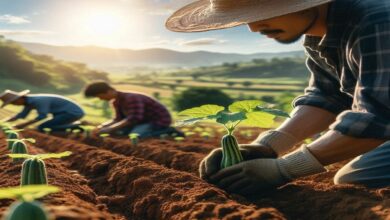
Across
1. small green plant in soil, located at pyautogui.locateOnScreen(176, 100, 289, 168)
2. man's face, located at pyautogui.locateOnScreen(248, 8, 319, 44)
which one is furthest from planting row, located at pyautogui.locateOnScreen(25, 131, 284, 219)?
man's face, located at pyautogui.locateOnScreen(248, 8, 319, 44)

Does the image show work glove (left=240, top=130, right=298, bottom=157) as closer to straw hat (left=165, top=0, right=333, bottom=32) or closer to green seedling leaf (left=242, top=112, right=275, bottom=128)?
green seedling leaf (left=242, top=112, right=275, bottom=128)

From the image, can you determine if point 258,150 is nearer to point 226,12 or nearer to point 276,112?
point 276,112

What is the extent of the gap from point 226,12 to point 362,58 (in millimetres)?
767

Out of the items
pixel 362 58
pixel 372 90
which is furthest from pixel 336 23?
pixel 372 90

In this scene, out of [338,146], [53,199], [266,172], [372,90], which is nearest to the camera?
[53,199]

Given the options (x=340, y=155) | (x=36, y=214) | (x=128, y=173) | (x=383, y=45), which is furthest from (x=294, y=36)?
(x=36, y=214)

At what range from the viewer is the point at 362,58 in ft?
9.14

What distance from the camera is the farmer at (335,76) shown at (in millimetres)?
2703

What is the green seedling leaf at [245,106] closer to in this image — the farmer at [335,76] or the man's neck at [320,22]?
the farmer at [335,76]

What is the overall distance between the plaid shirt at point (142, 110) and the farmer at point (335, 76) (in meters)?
4.60

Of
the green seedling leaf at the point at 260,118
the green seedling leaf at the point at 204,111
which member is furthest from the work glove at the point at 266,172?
the green seedling leaf at the point at 204,111

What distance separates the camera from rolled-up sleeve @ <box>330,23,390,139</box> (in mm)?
2656

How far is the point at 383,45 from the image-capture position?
2.71 meters

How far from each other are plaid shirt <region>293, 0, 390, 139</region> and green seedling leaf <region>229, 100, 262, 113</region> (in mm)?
419
